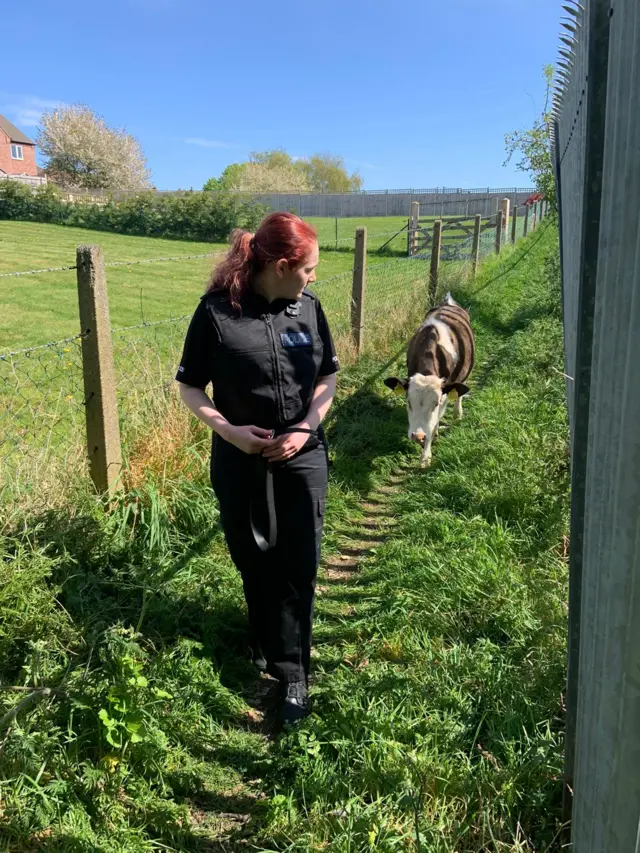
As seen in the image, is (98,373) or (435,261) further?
(435,261)

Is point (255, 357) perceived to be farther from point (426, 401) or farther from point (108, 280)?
point (108, 280)

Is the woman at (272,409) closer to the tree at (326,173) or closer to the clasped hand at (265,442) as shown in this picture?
the clasped hand at (265,442)

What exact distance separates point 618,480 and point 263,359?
1.74 metres

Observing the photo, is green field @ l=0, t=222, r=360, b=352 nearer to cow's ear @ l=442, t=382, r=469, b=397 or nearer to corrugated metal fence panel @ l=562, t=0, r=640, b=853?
cow's ear @ l=442, t=382, r=469, b=397

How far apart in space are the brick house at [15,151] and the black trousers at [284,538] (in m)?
77.6

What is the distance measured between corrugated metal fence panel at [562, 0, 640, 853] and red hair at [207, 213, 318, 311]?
1.43m

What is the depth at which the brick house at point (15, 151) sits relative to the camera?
69.4 m

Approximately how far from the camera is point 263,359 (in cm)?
257

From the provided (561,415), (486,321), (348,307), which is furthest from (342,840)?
(486,321)

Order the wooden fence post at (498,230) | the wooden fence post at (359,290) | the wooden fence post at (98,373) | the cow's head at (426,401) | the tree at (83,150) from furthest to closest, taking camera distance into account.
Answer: the tree at (83,150) → the wooden fence post at (498,230) → the wooden fence post at (359,290) → the cow's head at (426,401) → the wooden fence post at (98,373)

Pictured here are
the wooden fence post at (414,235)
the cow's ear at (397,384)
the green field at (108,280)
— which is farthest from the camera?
the wooden fence post at (414,235)

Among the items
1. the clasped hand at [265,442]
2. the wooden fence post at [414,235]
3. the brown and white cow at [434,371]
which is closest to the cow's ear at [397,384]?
the brown and white cow at [434,371]

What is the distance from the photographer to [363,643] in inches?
127

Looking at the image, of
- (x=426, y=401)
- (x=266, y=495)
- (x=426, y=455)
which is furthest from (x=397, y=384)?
(x=266, y=495)
